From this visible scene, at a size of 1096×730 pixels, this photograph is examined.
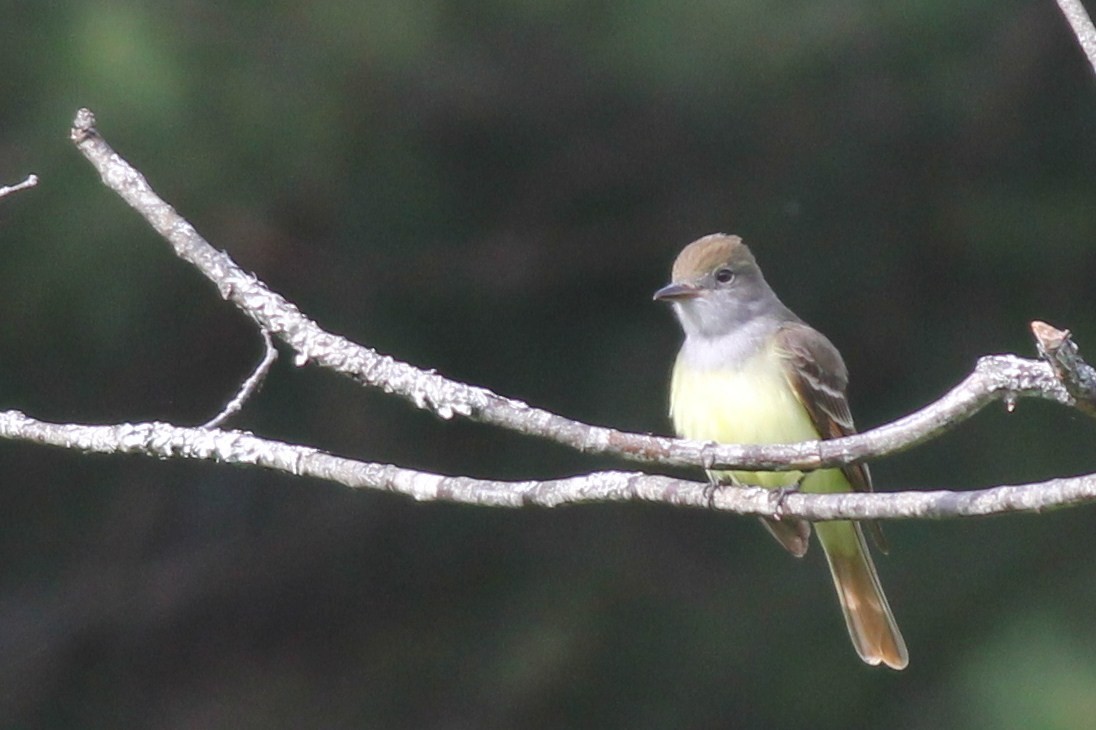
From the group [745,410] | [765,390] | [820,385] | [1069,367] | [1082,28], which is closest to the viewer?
[1069,367]

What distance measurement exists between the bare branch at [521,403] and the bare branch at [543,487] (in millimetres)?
66

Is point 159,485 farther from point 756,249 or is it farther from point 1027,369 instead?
point 1027,369

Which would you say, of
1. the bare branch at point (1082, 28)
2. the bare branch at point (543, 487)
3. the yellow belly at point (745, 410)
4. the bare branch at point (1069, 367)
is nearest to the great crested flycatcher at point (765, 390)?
the yellow belly at point (745, 410)

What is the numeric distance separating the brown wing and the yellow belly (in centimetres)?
5

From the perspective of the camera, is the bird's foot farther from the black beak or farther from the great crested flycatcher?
the black beak

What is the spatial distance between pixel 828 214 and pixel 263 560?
9.03 feet

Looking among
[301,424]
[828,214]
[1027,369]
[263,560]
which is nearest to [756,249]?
[828,214]

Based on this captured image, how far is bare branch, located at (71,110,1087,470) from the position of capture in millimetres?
2469

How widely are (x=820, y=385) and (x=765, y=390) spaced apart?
27 centimetres

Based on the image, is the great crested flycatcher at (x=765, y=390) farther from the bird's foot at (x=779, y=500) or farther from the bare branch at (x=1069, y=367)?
the bare branch at (x=1069, y=367)

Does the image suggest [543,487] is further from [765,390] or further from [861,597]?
[861,597]

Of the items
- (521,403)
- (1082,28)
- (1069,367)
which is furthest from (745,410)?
(1069,367)

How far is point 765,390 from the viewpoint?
4.55 metres

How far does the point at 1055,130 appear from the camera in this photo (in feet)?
23.2
